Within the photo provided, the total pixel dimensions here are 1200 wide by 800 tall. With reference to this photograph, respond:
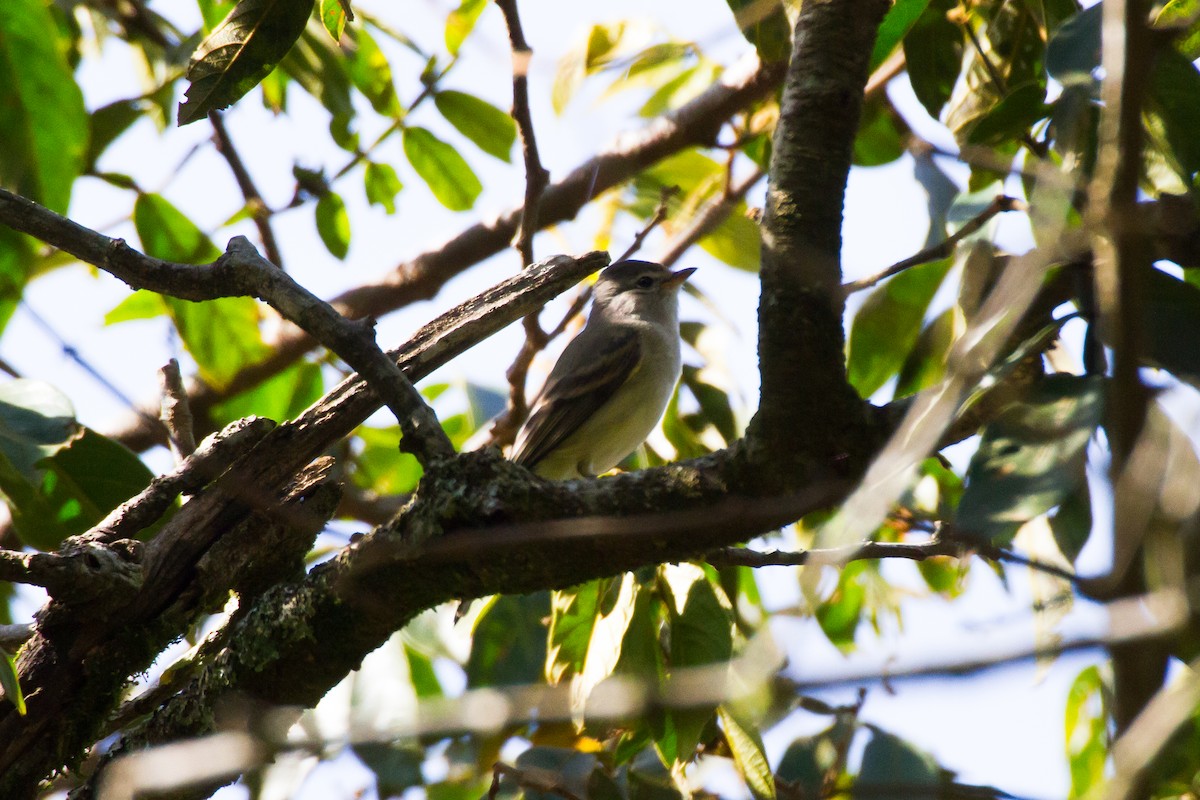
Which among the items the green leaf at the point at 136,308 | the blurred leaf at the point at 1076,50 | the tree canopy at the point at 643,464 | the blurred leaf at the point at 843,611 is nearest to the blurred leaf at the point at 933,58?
the tree canopy at the point at 643,464

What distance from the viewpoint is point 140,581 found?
2639 mm

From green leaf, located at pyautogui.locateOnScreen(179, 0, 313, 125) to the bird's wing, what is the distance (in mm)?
2966

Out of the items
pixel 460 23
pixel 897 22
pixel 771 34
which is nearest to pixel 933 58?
pixel 771 34

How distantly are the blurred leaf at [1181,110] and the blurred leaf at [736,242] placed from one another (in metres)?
2.42

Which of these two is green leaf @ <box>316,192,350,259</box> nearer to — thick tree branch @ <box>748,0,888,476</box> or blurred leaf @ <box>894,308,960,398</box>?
blurred leaf @ <box>894,308,960,398</box>

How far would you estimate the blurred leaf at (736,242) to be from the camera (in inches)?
186

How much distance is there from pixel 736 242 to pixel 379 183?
62.4 inches

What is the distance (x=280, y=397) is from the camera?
17.1 feet

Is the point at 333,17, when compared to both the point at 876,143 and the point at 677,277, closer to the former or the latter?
the point at 876,143

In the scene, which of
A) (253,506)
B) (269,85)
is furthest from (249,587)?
(269,85)

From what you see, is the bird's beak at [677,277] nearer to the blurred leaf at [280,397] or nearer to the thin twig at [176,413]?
the blurred leaf at [280,397]

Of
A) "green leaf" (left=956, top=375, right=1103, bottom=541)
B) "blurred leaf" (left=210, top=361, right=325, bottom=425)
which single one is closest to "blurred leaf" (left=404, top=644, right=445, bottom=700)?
"blurred leaf" (left=210, top=361, right=325, bottom=425)

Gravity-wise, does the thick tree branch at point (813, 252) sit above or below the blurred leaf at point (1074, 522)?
above

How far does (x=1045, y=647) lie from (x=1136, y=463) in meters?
0.40
